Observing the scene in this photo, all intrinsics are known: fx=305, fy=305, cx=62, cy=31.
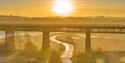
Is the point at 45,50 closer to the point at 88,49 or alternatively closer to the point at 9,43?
the point at 9,43

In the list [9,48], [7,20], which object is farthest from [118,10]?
[9,48]

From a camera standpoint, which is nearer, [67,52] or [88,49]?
[88,49]

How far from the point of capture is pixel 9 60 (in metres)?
7.73

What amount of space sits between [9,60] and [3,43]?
5.55 ft

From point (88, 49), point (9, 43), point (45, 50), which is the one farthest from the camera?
point (88, 49)

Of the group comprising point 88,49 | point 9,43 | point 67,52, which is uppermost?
point 9,43

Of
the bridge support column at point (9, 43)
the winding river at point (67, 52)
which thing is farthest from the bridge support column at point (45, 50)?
the bridge support column at point (9, 43)

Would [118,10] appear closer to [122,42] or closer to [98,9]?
[98,9]

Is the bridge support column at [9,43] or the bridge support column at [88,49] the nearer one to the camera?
the bridge support column at [88,49]

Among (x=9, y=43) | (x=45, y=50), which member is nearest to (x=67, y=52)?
(x=45, y=50)

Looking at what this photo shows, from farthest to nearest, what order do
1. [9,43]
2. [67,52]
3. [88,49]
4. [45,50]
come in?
[67,52]
[88,49]
[45,50]
[9,43]

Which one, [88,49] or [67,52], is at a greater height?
[88,49]

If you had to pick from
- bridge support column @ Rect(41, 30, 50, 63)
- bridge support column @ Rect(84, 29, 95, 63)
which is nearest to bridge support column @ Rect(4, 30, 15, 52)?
bridge support column @ Rect(41, 30, 50, 63)

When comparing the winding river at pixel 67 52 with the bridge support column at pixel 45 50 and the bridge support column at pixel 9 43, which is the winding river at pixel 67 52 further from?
the bridge support column at pixel 9 43
